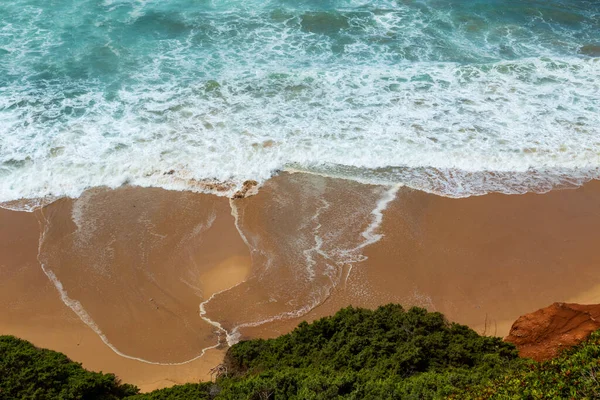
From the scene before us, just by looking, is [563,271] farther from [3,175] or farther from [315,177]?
[3,175]

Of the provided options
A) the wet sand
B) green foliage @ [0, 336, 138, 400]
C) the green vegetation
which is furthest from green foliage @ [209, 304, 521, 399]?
green foliage @ [0, 336, 138, 400]

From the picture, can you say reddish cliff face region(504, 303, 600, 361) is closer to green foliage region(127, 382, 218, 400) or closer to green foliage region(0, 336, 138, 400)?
green foliage region(127, 382, 218, 400)

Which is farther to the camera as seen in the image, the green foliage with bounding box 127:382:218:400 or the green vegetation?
the green foliage with bounding box 127:382:218:400

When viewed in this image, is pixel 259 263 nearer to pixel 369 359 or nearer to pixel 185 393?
pixel 185 393

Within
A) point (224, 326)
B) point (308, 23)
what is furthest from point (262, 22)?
point (224, 326)

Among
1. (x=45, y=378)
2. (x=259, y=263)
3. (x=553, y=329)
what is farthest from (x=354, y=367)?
(x=45, y=378)

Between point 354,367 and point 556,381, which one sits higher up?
point 556,381

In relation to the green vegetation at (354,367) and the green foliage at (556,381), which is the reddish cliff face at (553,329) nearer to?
the green vegetation at (354,367)
